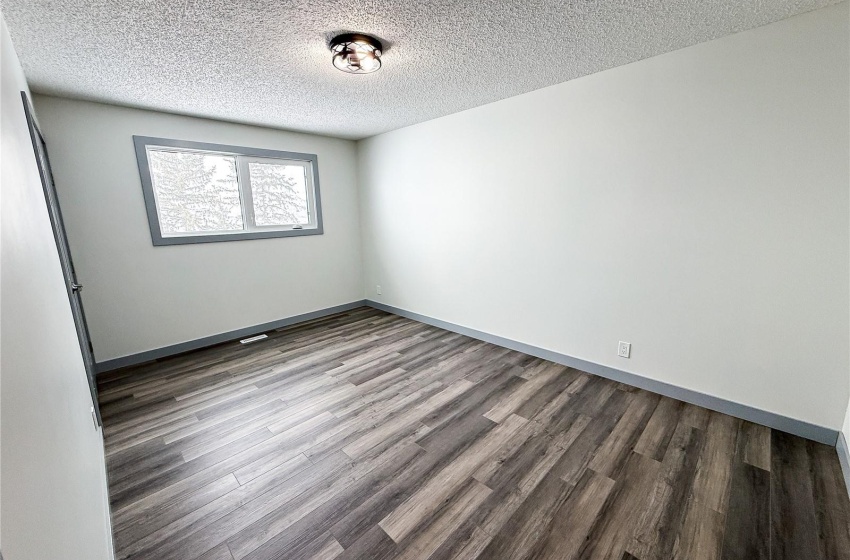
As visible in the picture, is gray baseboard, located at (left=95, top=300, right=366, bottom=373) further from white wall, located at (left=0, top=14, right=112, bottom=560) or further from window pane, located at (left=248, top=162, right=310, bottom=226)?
white wall, located at (left=0, top=14, right=112, bottom=560)

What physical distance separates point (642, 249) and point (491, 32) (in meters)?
1.81

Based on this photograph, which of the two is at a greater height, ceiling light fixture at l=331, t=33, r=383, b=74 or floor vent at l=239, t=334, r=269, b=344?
ceiling light fixture at l=331, t=33, r=383, b=74

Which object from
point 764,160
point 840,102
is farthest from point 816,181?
point 840,102

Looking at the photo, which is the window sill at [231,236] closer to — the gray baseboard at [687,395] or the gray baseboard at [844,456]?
the gray baseboard at [687,395]

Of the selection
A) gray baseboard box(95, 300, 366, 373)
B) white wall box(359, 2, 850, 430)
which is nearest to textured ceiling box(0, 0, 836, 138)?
white wall box(359, 2, 850, 430)

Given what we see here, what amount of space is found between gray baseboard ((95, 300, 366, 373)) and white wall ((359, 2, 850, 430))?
2.33 m

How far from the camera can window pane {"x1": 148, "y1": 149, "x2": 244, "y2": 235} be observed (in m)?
3.33

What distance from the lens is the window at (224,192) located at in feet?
10.7

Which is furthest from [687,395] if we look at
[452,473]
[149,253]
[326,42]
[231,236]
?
[149,253]

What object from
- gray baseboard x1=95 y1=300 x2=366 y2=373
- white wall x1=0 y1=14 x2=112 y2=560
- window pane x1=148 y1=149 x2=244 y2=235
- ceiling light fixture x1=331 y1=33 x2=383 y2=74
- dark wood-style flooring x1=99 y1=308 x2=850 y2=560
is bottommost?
dark wood-style flooring x1=99 y1=308 x2=850 y2=560

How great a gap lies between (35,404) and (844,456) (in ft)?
11.1

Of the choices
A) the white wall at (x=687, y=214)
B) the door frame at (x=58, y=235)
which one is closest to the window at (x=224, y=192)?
the door frame at (x=58, y=235)

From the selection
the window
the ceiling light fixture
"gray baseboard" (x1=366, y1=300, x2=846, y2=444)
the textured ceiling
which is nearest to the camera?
the textured ceiling

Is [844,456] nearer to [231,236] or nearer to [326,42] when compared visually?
[326,42]
